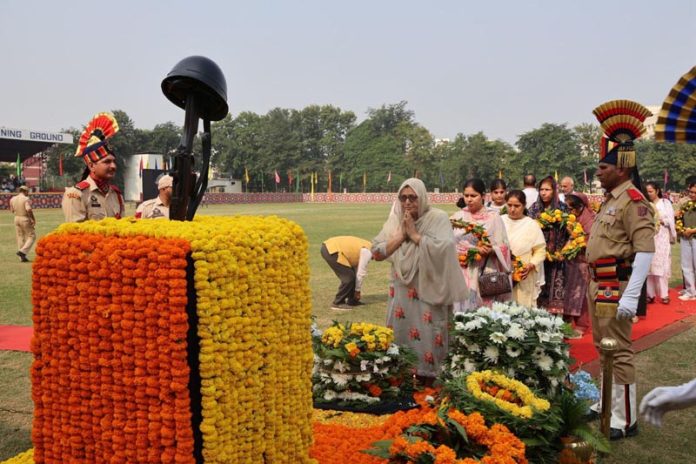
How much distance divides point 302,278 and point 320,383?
1782 mm

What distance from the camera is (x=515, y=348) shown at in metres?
4.21

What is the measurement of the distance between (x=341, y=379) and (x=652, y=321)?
5.56m

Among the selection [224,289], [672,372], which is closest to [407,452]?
[224,289]

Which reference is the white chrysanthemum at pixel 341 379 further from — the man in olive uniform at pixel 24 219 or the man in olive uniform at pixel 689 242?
the man in olive uniform at pixel 24 219

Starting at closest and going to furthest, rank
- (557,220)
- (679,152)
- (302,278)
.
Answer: (302,278) < (557,220) < (679,152)

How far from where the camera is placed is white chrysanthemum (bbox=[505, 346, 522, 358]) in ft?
13.7

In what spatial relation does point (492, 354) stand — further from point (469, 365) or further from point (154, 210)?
point (154, 210)

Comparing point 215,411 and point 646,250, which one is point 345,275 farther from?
point 215,411

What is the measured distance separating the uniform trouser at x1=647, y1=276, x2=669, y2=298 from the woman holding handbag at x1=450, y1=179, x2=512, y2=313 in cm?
499

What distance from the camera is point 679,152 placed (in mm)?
62188

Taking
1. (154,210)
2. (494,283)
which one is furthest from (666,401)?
(154,210)

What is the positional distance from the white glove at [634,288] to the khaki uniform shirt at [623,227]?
0.06m

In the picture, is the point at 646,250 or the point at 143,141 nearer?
the point at 646,250

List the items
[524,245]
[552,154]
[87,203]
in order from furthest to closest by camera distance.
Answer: [552,154]
[524,245]
[87,203]
